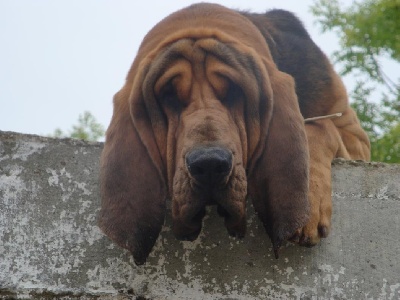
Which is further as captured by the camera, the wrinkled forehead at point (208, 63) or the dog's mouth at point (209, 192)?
the wrinkled forehead at point (208, 63)

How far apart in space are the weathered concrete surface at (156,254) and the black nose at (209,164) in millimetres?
479

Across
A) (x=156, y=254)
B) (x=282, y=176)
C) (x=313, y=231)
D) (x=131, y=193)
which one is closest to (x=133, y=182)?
(x=131, y=193)

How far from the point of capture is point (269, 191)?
3.21 meters

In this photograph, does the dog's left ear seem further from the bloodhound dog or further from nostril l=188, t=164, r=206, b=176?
nostril l=188, t=164, r=206, b=176

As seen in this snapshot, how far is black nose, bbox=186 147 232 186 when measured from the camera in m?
2.83

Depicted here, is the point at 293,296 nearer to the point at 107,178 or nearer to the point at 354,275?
the point at 354,275

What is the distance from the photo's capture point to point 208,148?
9.48 feet

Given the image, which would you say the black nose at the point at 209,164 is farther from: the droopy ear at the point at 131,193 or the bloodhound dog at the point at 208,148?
the droopy ear at the point at 131,193

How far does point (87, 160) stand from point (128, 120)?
280 mm

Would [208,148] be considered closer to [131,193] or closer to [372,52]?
[131,193]

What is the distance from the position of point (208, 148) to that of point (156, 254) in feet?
2.05

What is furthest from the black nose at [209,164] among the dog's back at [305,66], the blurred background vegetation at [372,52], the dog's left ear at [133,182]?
the blurred background vegetation at [372,52]

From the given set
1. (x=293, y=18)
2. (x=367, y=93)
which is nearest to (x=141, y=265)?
(x=293, y=18)

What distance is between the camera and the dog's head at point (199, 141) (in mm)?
3010
